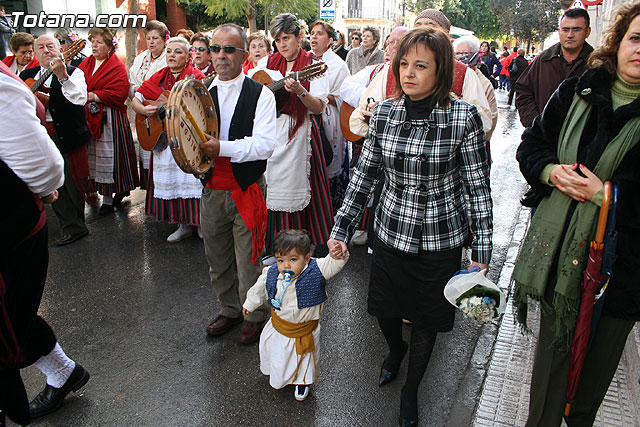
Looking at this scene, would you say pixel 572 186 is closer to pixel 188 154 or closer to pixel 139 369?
pixel 188 154

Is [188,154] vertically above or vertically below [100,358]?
above

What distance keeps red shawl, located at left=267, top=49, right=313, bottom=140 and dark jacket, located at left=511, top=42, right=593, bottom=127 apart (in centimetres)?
209

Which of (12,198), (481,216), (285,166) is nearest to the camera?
(12,198)

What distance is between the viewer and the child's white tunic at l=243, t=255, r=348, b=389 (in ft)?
9.36

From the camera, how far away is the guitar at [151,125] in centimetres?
491

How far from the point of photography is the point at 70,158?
541cm

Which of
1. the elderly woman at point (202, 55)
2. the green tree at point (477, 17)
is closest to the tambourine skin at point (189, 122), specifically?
the elderly woman at point (202, 55)

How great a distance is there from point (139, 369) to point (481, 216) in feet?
7.63

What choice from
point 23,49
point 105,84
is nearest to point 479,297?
point 105,84

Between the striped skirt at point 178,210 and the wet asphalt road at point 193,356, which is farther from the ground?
the striped skirt at point 178,210

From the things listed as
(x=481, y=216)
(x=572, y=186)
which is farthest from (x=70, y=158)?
(x=572, y=186)

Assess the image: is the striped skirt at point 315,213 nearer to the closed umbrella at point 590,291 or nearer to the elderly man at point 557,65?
the elderly man at point 557,65

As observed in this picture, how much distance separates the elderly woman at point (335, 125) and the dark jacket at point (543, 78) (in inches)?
68.6

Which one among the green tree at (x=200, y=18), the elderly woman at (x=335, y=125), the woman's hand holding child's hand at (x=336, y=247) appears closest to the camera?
the woman's hand holding child's hand at (x=336, y=247)
